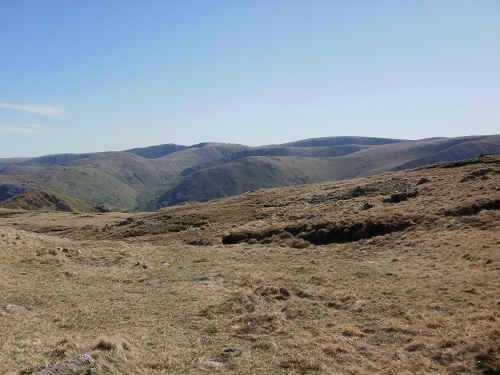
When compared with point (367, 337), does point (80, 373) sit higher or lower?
higher

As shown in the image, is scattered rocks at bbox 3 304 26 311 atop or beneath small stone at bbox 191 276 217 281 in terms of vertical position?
atop

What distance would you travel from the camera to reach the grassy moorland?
1238 cm

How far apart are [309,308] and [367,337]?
4290 mm

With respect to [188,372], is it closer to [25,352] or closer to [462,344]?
[25,352]

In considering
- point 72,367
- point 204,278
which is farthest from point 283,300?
point 72,367

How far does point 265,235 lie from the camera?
43781 millimetres

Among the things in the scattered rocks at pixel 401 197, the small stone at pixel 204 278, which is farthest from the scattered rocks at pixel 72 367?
the scattered rocks at pixel 401 197

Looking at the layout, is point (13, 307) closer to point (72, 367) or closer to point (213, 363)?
point (72, 367)

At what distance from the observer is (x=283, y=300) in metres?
20.0

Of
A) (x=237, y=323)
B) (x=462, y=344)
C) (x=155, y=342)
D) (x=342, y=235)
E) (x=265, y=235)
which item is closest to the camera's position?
(x=462, y=344)

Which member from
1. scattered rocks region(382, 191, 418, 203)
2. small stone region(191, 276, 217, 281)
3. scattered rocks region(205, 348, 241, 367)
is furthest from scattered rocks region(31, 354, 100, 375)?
scattered rocks region(382, 191, 418, 203)

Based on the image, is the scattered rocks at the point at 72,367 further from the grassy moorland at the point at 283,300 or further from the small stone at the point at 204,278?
the small stone at the point at 204,278

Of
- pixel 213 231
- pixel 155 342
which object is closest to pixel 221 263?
pixel 155 342

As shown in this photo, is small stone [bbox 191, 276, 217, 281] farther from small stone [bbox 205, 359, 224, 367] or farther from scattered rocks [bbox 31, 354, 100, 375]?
scattered rocks [bbox 31, 354, 100, 375]
